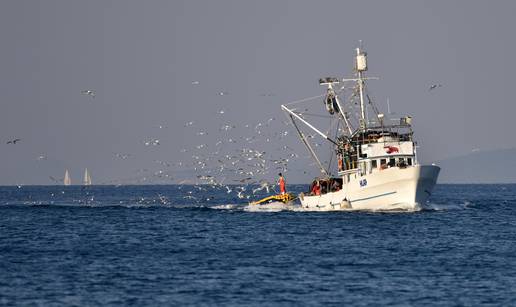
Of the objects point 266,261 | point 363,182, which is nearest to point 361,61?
point 363,182

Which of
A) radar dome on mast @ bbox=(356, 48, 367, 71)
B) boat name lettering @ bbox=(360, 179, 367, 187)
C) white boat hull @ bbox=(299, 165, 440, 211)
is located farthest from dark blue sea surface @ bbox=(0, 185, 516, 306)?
radar dome on mast @ bbox=(356, 48, 367, 71)

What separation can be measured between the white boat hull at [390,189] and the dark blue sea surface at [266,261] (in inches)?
64.3

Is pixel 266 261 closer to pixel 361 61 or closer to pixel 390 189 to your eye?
pixel 390 189

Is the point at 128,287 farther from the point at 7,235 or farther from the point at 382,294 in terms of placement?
the point at 7,235

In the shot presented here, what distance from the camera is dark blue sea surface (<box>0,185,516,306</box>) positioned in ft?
164

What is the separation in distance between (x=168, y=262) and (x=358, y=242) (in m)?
17.7

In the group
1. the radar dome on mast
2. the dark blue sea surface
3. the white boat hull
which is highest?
the radar dome on mast

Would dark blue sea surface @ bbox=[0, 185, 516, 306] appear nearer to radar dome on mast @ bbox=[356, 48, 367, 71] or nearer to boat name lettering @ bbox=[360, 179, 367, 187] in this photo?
boat name lettering @ bbox=[360, 179, 367, 187]

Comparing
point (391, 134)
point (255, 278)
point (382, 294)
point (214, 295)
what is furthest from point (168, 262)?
point (391, 134)

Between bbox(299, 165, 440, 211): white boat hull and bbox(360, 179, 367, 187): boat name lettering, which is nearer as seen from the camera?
bbox(299, 165, 440, 211): white boat hull

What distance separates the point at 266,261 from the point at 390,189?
1428 inches

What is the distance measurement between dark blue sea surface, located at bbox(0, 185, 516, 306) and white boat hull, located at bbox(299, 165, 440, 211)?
64.3 inches

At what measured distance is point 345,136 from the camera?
10781cm

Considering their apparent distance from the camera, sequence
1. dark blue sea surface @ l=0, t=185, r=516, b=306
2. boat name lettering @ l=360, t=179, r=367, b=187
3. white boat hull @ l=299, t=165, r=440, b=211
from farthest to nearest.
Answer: boat name lettering @ l=360, t=179, r=367, b=187 < white boat hull @ l=299, t=165, r=440, b=211 < dark blue sea surface @ l=0, t=185, r=516, b=306
